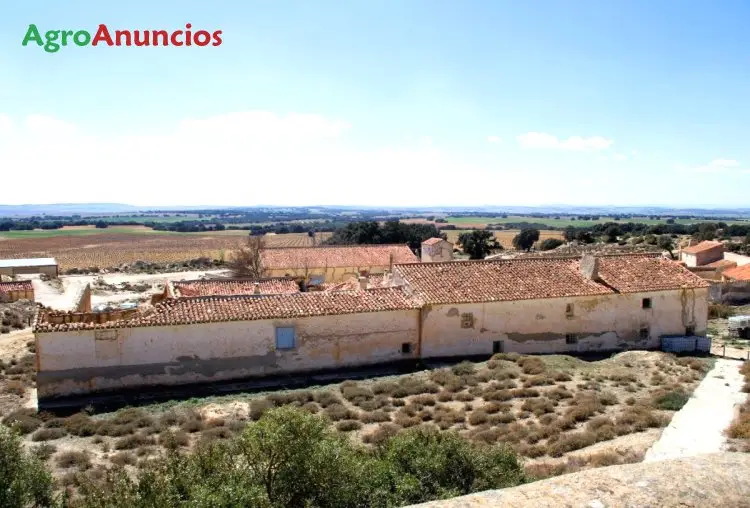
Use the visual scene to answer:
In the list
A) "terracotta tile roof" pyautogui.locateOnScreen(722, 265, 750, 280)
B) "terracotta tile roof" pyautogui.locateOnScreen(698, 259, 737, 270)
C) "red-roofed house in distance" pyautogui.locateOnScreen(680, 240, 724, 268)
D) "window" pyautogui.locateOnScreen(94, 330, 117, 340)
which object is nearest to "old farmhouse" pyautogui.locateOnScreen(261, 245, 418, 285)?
"terracotta tile roof" pyautogui.locateOnScreen(722, 265, 750, 280)

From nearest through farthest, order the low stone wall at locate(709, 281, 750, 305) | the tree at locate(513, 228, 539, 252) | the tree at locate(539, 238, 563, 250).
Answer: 1. the low stone wall at locate(709, 281, 750, 305)
2. the tree at locate(539, 238, 563, 250)
3. the tree at locate(513, 228, 539, 252)

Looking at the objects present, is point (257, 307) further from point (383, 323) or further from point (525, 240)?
point (525, 240)

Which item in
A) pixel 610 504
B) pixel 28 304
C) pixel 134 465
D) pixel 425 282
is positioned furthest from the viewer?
pixel 28 304

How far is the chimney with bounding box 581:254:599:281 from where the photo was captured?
1123 inches

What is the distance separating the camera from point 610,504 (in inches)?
283

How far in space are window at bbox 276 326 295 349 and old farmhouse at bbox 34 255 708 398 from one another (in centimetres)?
4

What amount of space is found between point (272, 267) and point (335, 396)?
96.3 feet

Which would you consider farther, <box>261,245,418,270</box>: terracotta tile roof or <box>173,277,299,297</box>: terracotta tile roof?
<box>261,245,418,270</box>: terracotta tile roof

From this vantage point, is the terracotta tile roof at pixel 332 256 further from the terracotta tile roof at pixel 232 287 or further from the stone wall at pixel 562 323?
the stone wall at pixel 562 323

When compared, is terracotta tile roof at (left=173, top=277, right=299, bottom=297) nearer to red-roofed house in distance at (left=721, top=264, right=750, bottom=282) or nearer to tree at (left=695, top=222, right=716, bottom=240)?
red-roofed house in distance at (left=721, top=264, right=750, bottom=282)

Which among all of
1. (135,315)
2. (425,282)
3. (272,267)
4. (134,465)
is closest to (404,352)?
(425,282)

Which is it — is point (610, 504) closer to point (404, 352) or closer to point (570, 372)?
point (570, 372)

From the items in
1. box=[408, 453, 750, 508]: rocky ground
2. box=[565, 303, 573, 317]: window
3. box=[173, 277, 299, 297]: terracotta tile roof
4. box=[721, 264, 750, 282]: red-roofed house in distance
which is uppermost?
box=[408, 453, 750, 508]: rocky ground

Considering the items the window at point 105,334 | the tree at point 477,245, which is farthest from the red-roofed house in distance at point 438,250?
the window at point 105,334
